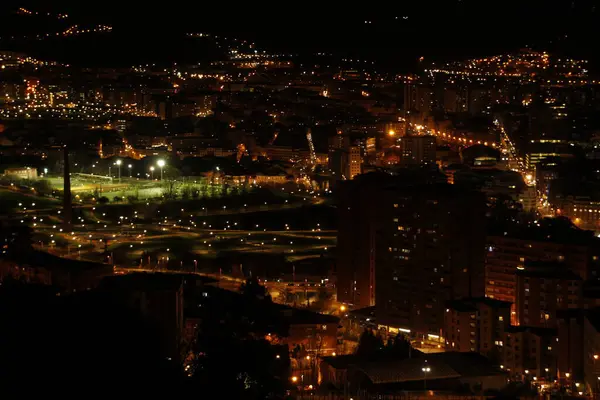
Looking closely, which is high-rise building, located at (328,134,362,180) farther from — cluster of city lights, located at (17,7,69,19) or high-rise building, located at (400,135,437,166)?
cluster of city lights, located at (17,7,69,19)

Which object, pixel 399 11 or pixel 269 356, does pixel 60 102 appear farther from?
pixel 269 356

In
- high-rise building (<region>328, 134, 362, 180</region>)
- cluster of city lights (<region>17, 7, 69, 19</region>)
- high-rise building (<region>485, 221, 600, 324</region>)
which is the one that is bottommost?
high-rise building (<region>485, 221, 600, 324</region>)

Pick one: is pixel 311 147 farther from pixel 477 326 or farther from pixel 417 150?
pixel 477 326

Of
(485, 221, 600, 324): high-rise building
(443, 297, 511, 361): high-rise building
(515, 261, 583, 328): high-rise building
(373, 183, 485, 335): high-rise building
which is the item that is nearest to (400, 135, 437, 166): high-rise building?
(485, 221, 600, 324): high-rise building

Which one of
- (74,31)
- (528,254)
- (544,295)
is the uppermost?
(74,31)

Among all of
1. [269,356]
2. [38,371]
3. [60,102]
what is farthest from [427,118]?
[38,371]

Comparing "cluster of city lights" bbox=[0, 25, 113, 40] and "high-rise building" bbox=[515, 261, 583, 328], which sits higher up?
"cluster of city lights" bbox=[0, 25, 113, 40]

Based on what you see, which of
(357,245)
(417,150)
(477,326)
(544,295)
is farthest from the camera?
(417,150)

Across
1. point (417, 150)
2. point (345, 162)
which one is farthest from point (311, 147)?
point (345, 162)
